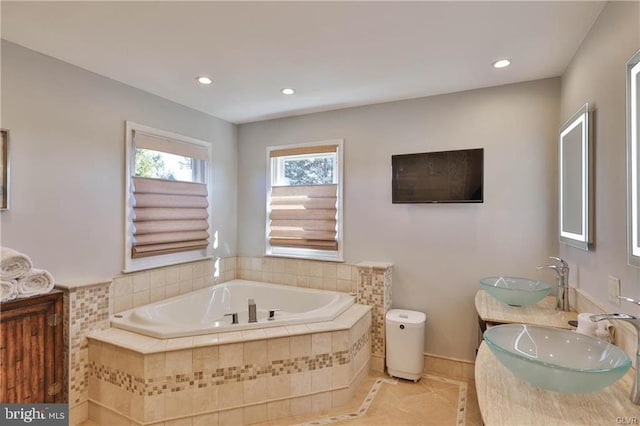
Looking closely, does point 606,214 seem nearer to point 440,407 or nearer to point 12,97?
point 440,407

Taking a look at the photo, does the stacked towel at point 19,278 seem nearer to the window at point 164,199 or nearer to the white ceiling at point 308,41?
the window at point 164,199

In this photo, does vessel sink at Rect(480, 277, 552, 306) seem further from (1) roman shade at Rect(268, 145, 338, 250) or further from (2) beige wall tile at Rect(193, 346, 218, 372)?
(2) beige wall tile at Rect(193, 346, 218, 372)

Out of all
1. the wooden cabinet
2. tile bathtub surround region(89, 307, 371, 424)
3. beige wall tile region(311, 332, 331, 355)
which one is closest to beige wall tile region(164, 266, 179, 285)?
tile bathtub surround region(89, 307, 371, 424)

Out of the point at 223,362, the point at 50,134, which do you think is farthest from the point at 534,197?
the point at 50,134

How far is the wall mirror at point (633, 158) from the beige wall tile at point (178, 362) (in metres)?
2.45

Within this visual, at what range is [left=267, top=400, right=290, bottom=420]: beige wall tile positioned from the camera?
7.47 ft

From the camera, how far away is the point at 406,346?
2768 millimetres

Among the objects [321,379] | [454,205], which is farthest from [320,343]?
[454,205]

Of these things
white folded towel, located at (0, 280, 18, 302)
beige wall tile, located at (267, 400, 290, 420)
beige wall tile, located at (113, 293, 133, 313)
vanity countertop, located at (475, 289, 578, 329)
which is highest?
white folded towel, located at (0, 280, 18, 302)

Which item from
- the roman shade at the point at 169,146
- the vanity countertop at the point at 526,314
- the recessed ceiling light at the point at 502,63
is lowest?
the vanity countertop at the point at 526,314

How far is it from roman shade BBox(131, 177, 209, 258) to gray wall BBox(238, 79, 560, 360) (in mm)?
1367

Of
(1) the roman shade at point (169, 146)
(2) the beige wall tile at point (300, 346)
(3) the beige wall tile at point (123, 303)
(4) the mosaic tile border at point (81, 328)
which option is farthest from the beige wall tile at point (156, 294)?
(2) the beige wall tile at point (300, 346)

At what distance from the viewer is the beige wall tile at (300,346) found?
2338mm

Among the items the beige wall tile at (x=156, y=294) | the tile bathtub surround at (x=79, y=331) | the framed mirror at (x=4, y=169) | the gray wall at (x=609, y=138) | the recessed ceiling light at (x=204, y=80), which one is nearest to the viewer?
the gray wall at (x=609, y=138)
